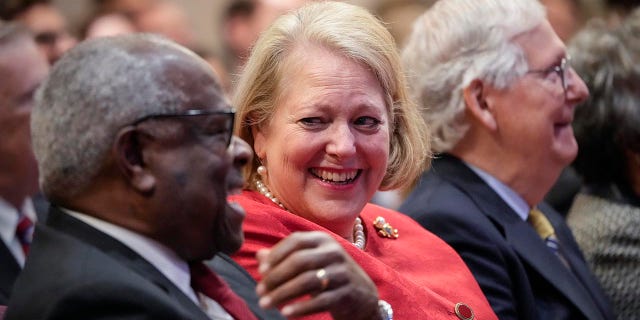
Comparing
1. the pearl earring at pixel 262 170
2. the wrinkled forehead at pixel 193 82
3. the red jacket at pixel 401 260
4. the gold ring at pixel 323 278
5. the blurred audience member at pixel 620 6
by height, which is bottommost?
the blurred audience member at pixel 620 6

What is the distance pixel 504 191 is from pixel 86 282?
1.94 metres

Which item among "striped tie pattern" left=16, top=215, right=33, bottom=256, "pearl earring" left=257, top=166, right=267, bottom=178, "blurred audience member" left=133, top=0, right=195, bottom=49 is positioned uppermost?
"pearl earring" left=257, top=166, right=267, bottom=178

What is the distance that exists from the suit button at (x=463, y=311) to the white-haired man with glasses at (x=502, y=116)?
0.58 metres

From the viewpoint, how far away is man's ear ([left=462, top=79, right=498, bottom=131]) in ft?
11.2

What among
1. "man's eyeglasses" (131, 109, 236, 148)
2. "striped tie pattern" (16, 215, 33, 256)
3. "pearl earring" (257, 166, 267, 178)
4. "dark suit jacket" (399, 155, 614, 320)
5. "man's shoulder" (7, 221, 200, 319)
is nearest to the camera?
"man's shoulder" (7, 221, 200, 319)

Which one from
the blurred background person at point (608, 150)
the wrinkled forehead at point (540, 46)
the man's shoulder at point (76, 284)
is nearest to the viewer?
the man's shoulder at point (76, 284)

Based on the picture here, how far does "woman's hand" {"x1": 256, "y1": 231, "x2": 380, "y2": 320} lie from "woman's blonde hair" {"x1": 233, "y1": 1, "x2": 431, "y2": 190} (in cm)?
82

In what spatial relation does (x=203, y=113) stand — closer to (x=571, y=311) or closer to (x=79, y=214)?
(x=79, y=214)

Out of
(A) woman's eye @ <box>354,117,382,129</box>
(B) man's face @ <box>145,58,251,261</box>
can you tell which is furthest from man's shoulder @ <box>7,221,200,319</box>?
(A) woman's eye @ <box>354,117,382,129</box>

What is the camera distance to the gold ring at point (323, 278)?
186cm

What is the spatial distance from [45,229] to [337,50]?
1017 mm

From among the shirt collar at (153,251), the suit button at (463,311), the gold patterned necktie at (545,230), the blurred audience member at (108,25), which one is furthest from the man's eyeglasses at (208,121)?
the blurred audience member at (108,25)

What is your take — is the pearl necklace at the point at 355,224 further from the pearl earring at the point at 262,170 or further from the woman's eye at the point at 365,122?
the woman's eye at the point at 365,122

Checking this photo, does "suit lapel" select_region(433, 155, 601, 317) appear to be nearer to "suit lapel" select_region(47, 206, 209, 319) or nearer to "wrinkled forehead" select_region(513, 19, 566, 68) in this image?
"wrinkled forehead" select_region(513, 19, 566, 68)
